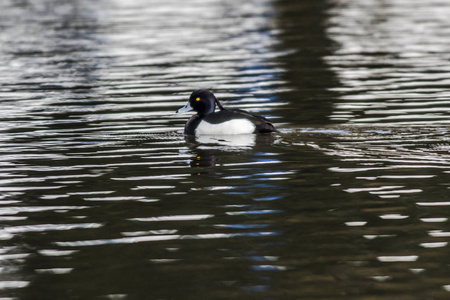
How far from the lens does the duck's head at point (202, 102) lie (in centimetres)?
1606

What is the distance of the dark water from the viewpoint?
26.1 feet

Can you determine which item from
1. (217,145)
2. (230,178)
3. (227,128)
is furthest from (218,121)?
(230,178)

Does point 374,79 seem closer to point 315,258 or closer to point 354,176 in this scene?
point 354,176

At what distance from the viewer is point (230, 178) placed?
11828mm

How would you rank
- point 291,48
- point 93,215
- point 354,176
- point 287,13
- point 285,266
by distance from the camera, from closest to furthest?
1. point 285,266
2. point 93,215
3. point 354,176
4. point 291,48
5. point 287,13

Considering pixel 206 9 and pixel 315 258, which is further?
pixel 206 9

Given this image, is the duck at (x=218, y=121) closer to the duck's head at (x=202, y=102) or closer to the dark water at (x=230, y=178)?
the duck's head at (x=202, y=102)

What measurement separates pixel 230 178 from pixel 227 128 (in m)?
3.72

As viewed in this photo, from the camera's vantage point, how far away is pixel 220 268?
8102mm

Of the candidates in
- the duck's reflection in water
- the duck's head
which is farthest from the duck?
the duck's reflection in water

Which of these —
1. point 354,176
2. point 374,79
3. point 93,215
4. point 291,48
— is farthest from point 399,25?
point 93,215

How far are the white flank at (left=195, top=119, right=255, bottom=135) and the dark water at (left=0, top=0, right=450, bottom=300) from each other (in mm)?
174

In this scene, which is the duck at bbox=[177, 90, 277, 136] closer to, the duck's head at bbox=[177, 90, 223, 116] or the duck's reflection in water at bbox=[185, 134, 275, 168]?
the duck's head at bbox=[177, 90, 223, 116]

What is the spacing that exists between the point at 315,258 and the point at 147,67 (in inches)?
702
